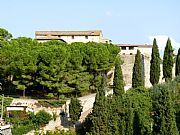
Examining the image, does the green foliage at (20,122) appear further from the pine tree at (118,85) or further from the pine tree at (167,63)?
the pine tree at (167,63)

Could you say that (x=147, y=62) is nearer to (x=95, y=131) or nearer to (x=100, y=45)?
(x=100, y=45)

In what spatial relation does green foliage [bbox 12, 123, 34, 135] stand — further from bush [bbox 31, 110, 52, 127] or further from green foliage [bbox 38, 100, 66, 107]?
green foliage [bbox 38, 100, 66, 107]

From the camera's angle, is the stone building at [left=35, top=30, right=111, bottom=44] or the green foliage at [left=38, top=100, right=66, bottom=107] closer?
the green foliage at [left=38, top=100, right=66, bottom=107]

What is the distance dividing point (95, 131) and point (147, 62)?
21.3 meters

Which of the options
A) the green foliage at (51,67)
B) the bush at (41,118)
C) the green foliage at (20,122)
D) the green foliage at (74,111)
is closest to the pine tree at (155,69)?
the green foliage at (51,67)

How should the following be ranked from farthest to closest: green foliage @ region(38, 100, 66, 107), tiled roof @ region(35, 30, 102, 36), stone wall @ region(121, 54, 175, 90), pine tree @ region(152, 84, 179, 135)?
tiled roof @ region(35, 30, 102, 36) < stone wall @ region(121, 54, 175, 90) < green foliage @ region(38, 100, 66, 107) < pine tree @ region(152, 84, 179, 135)

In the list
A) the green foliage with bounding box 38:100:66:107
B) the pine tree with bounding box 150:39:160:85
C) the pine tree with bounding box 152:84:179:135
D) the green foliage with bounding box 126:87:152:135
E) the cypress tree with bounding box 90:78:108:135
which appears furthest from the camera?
the pine tree with bounding box 150:39:160:85

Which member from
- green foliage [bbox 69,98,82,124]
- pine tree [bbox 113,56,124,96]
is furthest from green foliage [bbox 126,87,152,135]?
green foliage [bbox 69,98,82,124]

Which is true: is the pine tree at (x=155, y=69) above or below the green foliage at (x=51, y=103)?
above

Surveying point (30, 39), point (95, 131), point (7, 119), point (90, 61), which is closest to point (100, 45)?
point (90, 61)

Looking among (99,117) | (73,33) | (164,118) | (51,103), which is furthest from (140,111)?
(73,33)

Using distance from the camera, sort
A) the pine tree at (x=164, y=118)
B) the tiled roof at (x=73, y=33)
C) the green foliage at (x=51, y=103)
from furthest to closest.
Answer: the tiled roof at (x=73, y=33)
the green foliage at (x=51, y=103)
the pine tree at (x=164, y=118)

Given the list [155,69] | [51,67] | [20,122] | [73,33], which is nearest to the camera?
[20,122]

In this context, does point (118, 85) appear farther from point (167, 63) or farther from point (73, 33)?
point (73, 33)
